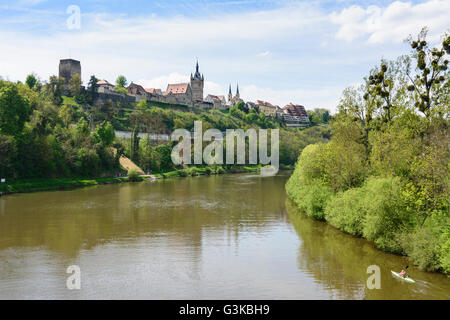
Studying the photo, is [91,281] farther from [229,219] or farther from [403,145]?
[403,145]

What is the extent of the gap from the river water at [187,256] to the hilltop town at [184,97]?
233 ft

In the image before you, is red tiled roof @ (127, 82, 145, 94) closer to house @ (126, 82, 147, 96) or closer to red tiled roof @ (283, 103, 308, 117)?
house @ (126, 82, 147, 96)

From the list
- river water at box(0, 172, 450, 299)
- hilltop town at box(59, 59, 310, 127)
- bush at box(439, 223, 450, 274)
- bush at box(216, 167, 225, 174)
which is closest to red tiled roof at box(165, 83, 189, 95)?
hilltop town at box(59, 59, 310, 127)

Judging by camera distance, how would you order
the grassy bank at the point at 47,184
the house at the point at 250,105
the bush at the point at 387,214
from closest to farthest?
the bush at the point at 387,214 → the grassy bank at the point at 47,184 → the house at the point at 250,105

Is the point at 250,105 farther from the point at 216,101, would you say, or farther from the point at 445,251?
the point at 445,251

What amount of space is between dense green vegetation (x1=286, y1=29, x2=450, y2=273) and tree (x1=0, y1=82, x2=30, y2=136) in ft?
109

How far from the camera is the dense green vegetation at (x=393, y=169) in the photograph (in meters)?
18.1

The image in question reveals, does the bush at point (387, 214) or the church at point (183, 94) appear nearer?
the bush at point (387, 214)

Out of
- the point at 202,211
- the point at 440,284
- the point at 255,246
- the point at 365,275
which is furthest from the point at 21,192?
the point at 440,284

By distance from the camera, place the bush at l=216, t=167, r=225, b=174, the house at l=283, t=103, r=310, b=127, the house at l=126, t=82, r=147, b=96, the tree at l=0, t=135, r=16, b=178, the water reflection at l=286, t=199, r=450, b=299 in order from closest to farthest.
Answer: the water reflection at l=286, t=199, r=450, b=299 → the tree at l=0, t=135, r=16, b=178 → the bush at l=216, t=167, r=225, b=174 → the house at l=126, t=82, r=147, b=96 → the house at l=283, t=103, r=310, b=127

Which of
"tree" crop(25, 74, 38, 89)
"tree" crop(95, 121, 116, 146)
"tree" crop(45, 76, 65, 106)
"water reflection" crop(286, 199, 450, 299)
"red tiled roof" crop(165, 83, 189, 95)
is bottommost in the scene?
"water reflection" crop(286, 199, 450, 299)

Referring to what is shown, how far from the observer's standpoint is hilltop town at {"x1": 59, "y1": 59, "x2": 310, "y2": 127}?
104 meters

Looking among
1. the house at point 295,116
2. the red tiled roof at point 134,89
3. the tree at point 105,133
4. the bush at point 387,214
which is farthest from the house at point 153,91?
the bush at point 387,214

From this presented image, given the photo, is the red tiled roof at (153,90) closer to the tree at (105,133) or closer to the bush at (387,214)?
the tree at (105,133)
